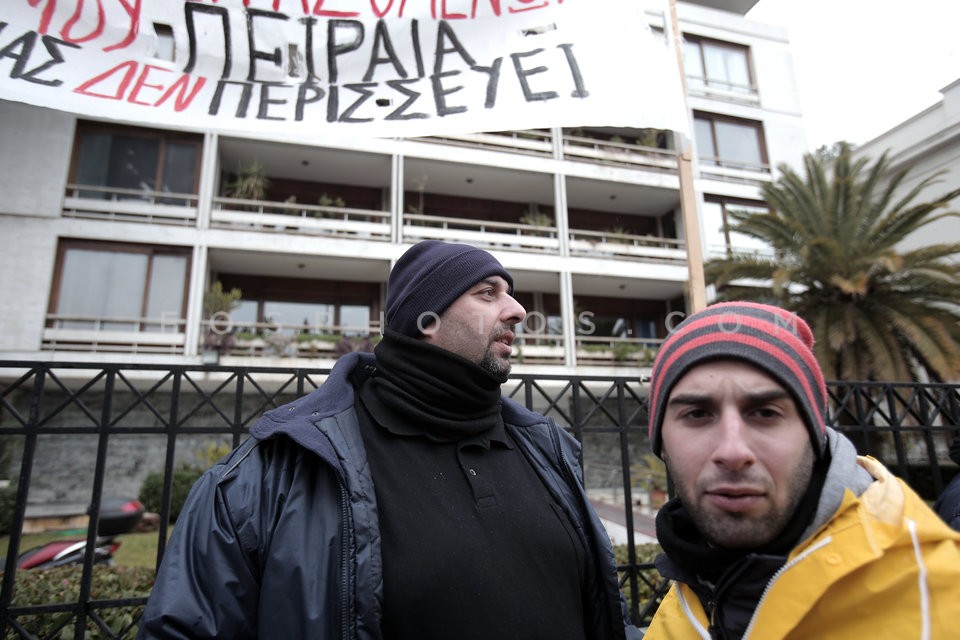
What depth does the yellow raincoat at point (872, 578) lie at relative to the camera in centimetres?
102

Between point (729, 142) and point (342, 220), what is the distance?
13.8 m

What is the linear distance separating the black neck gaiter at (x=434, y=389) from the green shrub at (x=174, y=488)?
11604mm

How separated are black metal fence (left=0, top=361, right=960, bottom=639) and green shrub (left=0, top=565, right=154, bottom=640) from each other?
0.02 meters

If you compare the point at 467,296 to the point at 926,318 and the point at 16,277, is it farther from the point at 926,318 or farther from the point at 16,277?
the point at 16,277

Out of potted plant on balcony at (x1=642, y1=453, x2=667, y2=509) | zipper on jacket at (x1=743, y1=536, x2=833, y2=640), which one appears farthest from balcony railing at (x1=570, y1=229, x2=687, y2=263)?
zipper on jacket at (x1=743, y1=536, x2=833, y2=640)

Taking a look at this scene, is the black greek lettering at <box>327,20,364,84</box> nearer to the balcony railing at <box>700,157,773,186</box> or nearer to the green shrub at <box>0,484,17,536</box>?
the green shrub at <box>0,484,17,536</box>

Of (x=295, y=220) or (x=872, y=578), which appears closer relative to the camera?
(x=872, y=578)

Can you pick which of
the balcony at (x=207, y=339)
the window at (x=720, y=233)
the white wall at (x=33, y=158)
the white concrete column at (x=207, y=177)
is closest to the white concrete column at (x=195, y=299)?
the balcony at (x=207, y=339)

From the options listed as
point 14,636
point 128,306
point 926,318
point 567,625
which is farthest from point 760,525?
point 128,306

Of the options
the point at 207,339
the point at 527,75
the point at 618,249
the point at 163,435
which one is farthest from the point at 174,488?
the point at 618,249

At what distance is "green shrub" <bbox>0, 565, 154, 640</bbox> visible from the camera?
3.56 m

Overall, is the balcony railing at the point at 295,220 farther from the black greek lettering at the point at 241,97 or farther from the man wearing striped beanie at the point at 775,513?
the man wearing striped beanie at the point at 775,513

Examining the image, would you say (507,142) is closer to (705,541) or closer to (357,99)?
(357,99)

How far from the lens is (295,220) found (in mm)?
15414
